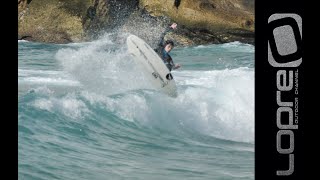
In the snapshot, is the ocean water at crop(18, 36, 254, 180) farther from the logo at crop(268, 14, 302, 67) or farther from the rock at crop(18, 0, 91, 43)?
the logo at crop(268, 14, 302, 67)

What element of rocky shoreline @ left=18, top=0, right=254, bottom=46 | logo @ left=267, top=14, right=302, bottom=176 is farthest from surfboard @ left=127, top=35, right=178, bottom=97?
logo @ left=267, top=14, right=302, bottom=176

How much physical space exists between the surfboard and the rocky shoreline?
0.41m

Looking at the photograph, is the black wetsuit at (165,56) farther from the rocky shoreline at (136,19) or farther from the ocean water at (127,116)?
the rocky shoreline at (136,19)

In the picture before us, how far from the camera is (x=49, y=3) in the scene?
994cm

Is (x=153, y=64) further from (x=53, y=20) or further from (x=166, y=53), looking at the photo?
(x=53, y=20)

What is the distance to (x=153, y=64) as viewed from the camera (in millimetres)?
6992

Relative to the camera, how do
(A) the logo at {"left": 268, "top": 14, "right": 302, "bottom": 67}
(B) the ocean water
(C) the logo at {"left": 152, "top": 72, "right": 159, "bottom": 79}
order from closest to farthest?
(A) the logo at {"left": 268, "top": 14, "right": 302, "bottom": 67}, (B) the ocean water, (C) the logo at {"left": 152, "top": 72, "right": 159, "bottom": 79}

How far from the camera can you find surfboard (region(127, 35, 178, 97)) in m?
6.91

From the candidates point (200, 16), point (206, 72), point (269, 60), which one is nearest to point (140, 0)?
point (200, 16)

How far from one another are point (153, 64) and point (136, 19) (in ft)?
5.51

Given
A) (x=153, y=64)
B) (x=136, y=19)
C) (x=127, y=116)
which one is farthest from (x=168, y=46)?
(x=136, y=19)

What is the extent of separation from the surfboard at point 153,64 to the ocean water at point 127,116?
5.5 inches

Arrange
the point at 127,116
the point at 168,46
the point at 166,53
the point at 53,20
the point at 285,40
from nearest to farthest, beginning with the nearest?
the point at 285,40, the point at 127,116, the point at 166,53, the point at 168,46, the point at 53,20
